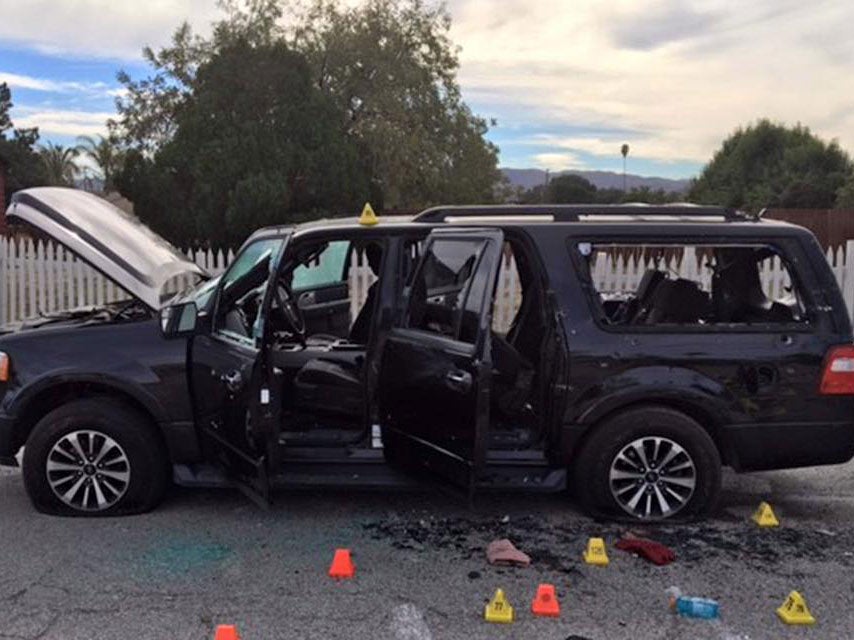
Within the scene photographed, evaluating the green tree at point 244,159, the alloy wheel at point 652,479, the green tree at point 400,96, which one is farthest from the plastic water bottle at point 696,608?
the green tree at point 400,96

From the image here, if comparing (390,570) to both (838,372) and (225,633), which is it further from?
(838,372)

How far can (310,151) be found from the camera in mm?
18766

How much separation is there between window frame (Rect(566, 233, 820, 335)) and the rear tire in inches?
19.0

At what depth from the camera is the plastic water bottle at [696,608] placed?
12.5 feet

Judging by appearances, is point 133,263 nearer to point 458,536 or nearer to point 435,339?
point 435,339

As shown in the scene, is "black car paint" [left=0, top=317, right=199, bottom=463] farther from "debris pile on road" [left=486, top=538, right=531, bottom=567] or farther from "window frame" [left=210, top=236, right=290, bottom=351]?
"debris pile on road" [left=486, top=538, right=531, bottom=567]

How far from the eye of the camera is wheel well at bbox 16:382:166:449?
4.96 meters

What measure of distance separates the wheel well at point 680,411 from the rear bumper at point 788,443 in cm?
5

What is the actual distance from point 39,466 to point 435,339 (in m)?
2.39

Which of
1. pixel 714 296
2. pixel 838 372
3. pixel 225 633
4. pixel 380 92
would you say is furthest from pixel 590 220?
pixel 380 92

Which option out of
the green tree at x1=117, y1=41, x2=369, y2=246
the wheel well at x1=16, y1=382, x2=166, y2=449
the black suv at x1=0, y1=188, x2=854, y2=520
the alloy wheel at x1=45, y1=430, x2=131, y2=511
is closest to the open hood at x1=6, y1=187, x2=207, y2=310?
the black suv at x1=0, y1=188, x2=854, y2=520

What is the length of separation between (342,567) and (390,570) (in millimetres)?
252

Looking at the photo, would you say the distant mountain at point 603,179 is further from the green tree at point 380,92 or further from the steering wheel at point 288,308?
the steering wheel at point 288,308

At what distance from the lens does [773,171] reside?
53.7 meters
